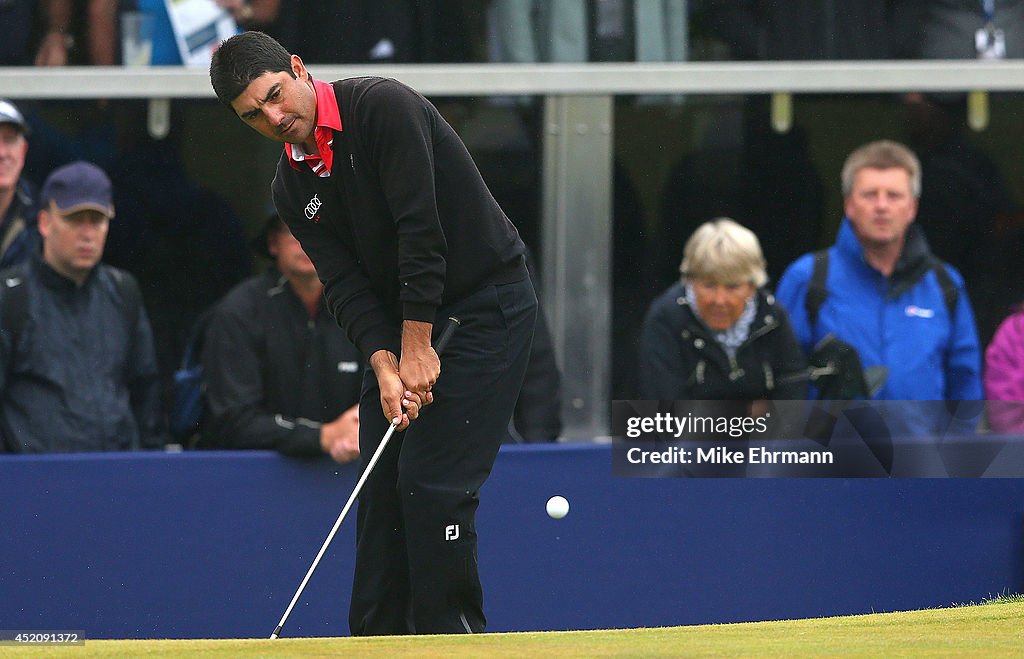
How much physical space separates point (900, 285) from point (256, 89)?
8.72 feet

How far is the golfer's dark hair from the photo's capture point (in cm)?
397

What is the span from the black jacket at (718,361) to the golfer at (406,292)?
132cm

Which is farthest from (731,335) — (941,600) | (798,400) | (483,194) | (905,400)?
(483,194)

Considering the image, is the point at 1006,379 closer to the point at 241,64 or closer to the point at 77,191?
the point at 241,64

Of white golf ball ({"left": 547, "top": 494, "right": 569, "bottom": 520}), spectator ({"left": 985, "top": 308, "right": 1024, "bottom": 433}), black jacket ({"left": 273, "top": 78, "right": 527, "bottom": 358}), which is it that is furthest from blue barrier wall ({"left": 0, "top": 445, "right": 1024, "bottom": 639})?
black jacket ({"left": 273, "top": 78, "right": 527, "bottom": 358})

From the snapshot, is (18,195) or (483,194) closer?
(483,194)

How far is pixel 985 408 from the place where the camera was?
5699 mm

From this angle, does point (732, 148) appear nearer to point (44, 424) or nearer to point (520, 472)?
point (520, 472)

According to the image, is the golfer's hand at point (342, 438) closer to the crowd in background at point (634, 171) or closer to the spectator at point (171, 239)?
the crowd in background at point (634, 171)

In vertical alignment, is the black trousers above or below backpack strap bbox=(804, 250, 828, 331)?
below

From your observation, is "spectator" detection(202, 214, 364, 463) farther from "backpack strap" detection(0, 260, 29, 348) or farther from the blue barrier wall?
"backpack strap" detection(0, 260, 29, 348)

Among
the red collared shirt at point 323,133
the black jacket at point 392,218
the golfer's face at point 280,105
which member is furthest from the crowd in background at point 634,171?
the golfer's face at point 280,105

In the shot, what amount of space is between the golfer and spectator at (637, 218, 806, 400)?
1322 mm

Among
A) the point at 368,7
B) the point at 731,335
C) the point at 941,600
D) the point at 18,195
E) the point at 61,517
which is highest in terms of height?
the point at 368,7
